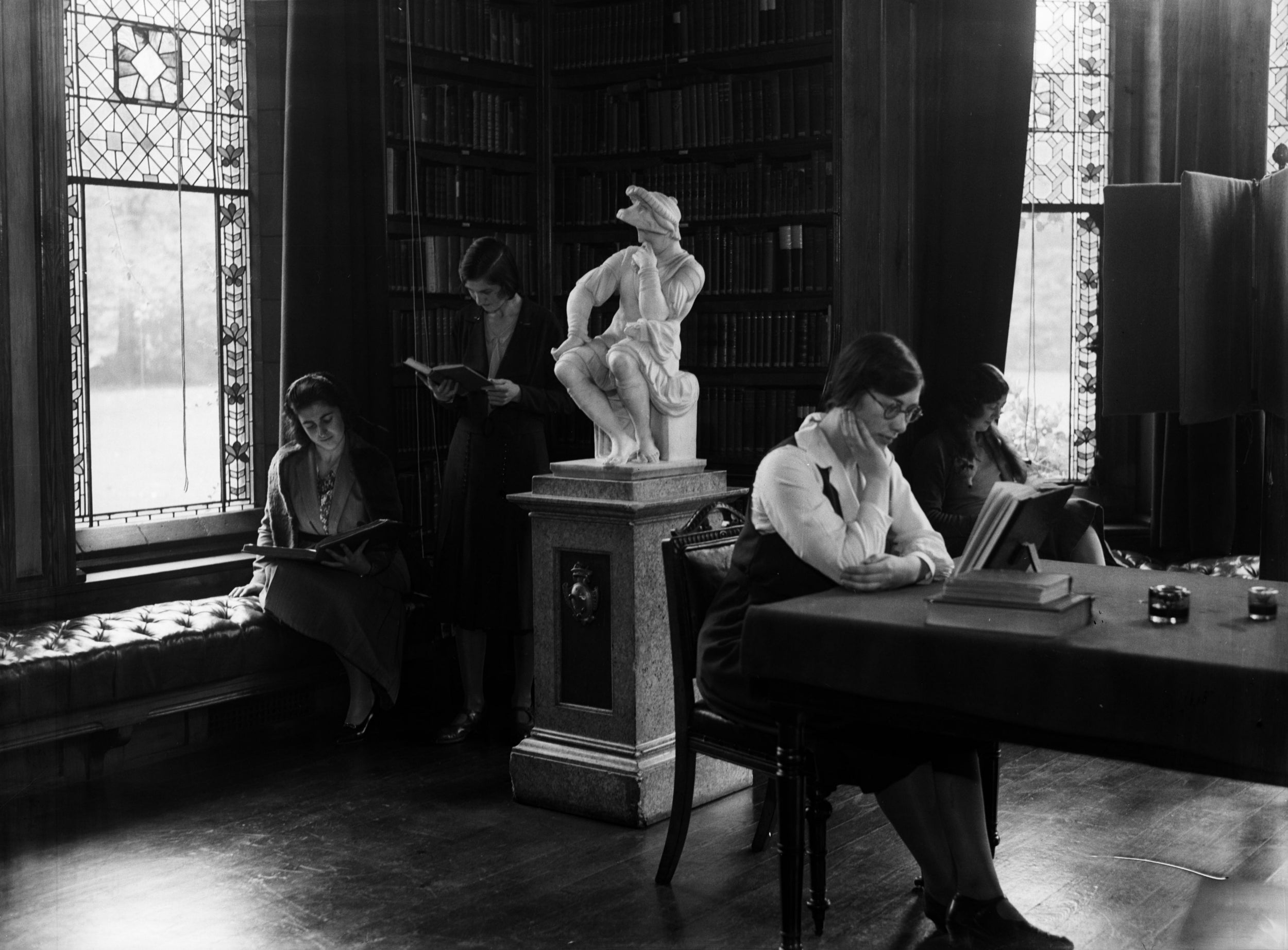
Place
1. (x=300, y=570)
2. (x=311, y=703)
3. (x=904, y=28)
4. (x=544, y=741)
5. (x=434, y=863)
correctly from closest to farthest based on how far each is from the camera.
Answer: (x=434, y=863) → (x=544, y=741) → (x=300, y=570) → (x=311, y=703) → (x=904, y=28)

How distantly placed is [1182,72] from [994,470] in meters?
1.96

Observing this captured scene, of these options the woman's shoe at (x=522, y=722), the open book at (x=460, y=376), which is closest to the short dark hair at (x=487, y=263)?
the open book at (x=460, y=376)

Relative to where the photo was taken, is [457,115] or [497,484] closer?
[497,484]

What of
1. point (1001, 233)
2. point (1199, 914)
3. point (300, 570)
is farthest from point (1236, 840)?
point (300, 570)

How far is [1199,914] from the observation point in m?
3.27

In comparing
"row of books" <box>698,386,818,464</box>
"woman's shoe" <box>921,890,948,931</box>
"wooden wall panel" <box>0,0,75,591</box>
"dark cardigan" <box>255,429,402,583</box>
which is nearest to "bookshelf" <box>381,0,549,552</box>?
"dark cardigan" <box>255,429,402,583</box>

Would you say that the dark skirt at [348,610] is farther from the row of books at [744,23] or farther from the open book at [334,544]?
the row of books at [744,23]

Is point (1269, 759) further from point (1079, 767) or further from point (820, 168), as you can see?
point (820, 168)

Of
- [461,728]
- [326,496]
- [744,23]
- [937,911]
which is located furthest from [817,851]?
[744,23]

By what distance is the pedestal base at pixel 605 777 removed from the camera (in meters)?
4.01

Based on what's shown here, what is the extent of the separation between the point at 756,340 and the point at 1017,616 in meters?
3.33

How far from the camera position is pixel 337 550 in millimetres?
4879

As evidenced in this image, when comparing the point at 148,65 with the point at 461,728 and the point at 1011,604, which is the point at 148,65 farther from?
the point at 1011,604

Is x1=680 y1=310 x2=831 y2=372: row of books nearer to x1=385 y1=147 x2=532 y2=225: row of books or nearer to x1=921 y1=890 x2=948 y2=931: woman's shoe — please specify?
x1=385 y1=147 x2=532 y2=225: row of books
